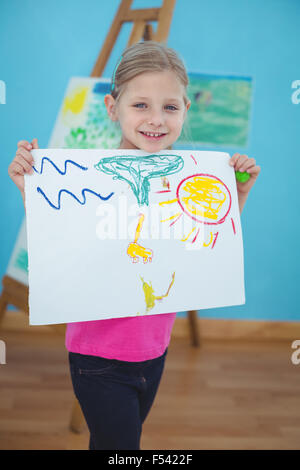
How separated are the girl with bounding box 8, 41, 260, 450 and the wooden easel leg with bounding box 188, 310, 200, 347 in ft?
3.75

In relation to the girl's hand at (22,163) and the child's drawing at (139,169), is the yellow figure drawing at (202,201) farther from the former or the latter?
the girl's hand at (22,163)

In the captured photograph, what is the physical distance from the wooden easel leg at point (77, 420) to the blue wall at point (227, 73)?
916mm

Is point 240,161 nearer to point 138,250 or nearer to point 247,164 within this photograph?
point 247,164

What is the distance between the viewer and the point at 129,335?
76 cm

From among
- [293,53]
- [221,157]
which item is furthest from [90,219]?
[293,53]

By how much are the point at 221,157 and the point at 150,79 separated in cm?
22

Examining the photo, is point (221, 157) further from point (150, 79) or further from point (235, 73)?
point (235, 73)

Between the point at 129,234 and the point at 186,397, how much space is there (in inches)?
40.7

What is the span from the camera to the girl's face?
752mm

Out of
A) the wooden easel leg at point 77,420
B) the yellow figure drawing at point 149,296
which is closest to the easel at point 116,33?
the wooden easel leg at point 77,420

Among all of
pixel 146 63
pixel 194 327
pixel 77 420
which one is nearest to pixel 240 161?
pixel 146 63

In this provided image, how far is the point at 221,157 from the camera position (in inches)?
33.0

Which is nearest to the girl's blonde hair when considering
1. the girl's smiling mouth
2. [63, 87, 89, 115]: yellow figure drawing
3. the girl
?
the girl

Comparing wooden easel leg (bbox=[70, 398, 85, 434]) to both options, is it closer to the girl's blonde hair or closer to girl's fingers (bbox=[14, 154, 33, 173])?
girl's fingers (bbox=[14, 154, 33, 173])
